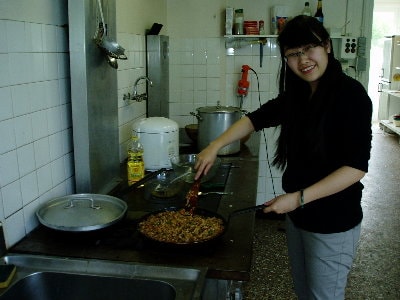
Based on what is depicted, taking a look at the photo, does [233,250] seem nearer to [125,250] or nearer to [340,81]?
[125,250]

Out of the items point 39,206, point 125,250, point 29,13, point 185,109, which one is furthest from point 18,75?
point 185,109

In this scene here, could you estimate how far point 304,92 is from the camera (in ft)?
4.82

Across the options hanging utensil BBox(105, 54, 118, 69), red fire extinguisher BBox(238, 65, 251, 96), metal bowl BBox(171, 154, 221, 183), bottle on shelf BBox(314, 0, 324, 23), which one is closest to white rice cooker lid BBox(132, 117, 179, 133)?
metal bowl BBox(171, 154, 221, 183)

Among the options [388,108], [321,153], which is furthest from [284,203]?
[388,108]

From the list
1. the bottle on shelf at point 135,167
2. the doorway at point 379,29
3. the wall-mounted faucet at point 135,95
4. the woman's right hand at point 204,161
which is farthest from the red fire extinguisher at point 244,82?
the doorway at point 379,29

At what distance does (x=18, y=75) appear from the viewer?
1.33 m

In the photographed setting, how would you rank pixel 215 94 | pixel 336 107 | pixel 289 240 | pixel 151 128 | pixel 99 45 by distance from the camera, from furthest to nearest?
pixel 215 94 → pixel 151 128 → pixel 99 45 → pixel 289 240 → pixel 336 107

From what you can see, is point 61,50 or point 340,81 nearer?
point 340,81

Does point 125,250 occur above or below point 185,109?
below

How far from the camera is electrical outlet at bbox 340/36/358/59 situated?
318 centimetres

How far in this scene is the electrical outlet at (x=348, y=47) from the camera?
318 centimetres

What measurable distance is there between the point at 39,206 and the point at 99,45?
66 centimetres

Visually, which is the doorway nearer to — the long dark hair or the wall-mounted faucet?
the wall-mounted faucet

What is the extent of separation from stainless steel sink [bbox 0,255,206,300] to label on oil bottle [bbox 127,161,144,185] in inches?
29.5
